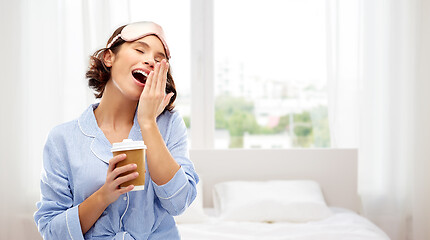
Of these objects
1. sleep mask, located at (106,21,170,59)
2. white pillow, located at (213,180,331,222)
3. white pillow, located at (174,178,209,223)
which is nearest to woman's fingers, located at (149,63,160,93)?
sleep mask, located at (106,21,170,59)

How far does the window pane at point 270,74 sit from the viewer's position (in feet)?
11.0

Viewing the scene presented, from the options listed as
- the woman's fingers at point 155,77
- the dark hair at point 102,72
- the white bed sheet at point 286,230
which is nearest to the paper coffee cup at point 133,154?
the woman's fingers at point 155,77

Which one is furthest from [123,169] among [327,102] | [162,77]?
[327,102]

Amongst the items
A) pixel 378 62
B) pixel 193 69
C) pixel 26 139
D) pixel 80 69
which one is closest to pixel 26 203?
pixel 26 139

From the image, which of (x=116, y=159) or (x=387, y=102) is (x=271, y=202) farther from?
(x=116, y=159)

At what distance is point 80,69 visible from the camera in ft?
10.3

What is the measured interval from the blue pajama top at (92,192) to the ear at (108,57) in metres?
0.17

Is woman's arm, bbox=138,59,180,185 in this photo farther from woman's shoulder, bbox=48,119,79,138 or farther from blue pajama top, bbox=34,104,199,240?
woman's shoulder, bbox=48,119,79,138

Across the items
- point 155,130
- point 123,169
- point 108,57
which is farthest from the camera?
point 108,57

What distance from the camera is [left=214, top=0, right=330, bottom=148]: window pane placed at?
337 centimetres

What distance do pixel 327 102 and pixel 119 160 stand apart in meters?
2.45

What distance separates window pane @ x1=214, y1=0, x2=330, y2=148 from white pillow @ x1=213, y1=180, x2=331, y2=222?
0.55 metres

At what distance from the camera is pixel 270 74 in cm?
342

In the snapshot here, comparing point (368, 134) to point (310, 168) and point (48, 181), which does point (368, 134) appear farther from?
point (48, 181)
